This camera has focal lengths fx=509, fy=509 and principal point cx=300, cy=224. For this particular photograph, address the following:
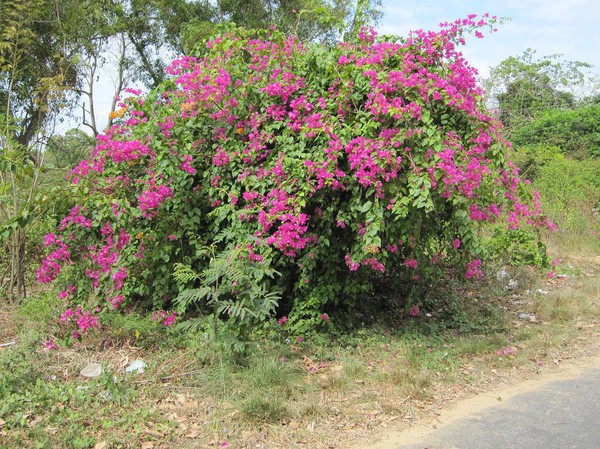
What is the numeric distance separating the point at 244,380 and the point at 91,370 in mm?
1313

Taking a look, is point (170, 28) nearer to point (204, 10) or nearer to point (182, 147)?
point (204, 10)

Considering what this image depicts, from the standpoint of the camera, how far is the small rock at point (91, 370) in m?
4.07

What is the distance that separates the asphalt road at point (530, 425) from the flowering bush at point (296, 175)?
139 centimetres

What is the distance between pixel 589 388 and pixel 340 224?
8.18ft

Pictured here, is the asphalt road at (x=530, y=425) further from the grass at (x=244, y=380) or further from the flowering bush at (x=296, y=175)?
the flowering bush at (x=296, y=175)

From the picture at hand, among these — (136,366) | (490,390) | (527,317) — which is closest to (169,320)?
(136,366)

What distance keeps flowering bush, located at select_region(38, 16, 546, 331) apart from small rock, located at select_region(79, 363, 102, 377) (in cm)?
68

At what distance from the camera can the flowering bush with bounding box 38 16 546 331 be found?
429 cm

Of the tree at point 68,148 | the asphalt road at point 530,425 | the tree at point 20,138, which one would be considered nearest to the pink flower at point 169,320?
the tree at point 20,138

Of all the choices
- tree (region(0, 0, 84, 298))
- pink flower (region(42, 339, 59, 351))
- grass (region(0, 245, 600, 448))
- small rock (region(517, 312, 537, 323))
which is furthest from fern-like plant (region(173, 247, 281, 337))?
small rock (region(517, 312, 537, 323))

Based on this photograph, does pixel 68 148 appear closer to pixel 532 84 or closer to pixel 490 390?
pixel 490 390

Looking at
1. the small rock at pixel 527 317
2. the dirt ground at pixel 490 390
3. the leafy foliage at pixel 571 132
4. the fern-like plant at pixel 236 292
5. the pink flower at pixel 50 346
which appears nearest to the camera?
the dirt ground at pixel 490 390

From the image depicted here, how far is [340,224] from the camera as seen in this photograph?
4.46 metres

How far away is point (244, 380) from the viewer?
3.82m
